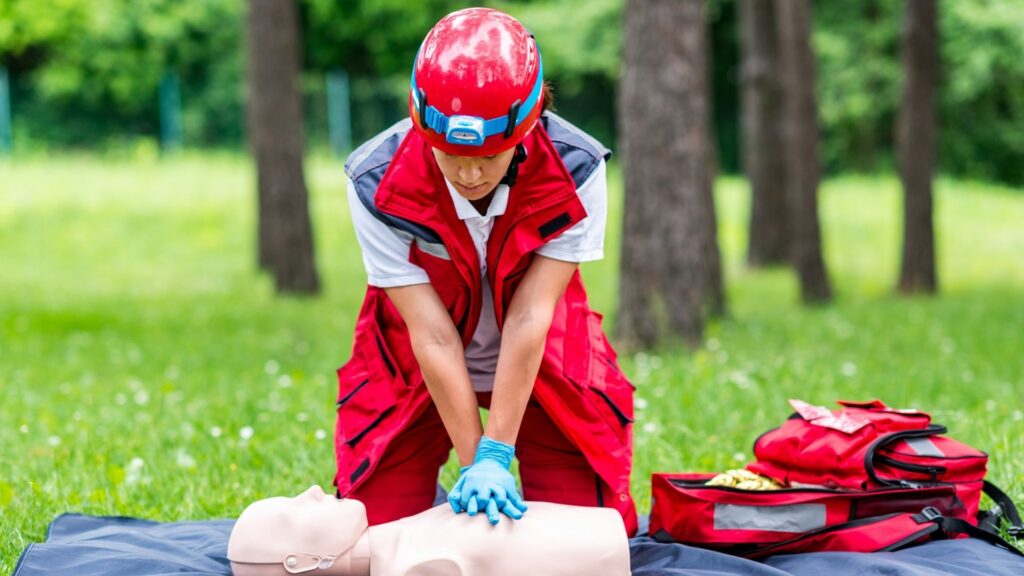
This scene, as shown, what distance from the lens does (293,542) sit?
10.8ft

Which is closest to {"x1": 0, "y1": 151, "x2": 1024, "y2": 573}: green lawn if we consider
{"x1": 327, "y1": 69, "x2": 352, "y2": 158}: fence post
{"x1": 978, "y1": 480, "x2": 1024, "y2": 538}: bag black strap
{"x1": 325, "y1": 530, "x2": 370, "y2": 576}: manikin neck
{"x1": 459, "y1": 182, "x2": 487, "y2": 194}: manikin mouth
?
{"x1": 978, "y1": 480, "x2": 1024, "y2": 538}: bag black strap

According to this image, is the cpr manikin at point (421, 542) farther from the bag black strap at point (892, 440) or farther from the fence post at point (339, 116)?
the fence post at point (339, 116)

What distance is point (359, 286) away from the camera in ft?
44.6

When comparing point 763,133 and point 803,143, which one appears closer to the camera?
point 803,143

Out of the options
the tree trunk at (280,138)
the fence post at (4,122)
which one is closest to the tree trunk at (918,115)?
the tree trunk at (280,138)

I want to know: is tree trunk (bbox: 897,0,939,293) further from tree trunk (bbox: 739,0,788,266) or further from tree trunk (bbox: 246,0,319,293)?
tree trunk (bbox: 246,0,319,293)

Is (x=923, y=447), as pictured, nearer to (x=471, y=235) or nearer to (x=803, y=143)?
(x=471, y=235)

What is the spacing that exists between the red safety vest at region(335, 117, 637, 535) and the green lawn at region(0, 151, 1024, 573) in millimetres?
911

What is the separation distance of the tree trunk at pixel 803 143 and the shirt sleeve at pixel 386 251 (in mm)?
8262

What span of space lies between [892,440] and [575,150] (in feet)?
4.62

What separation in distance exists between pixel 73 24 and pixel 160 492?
2612 cm

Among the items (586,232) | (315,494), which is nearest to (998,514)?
(586,232)

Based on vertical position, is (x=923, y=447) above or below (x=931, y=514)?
above

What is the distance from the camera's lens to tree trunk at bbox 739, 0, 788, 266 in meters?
13.5
